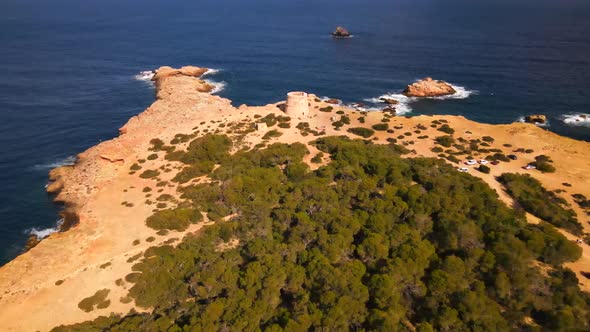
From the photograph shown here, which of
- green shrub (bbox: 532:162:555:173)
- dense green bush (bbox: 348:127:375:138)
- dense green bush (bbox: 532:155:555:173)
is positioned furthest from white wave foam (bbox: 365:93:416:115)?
green shrub (bbox: 532:162:555:173)

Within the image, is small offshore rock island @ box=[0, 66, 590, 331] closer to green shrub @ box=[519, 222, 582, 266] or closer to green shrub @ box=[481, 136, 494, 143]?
green shrub @ box=[519, 222, 582, 266]

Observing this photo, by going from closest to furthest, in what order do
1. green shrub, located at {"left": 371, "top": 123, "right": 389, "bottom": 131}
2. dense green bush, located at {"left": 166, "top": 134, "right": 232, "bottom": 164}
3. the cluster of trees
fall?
the cluster of trees
dense green bush, located at {"left": 166, "top": 134, "right": 232, "bottom": 164}
green shrub, located at {"left": 371, "top": 123, "right": 389, "bottom": 131}

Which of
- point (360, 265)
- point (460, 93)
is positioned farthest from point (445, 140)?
point (460, 93)

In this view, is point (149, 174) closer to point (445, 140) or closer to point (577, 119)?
point (445, 140)

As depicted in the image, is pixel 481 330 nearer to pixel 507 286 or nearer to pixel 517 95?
pixel 507 286

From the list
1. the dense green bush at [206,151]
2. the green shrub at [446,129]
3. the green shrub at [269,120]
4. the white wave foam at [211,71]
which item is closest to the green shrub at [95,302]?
the dense green bush at [206,151]

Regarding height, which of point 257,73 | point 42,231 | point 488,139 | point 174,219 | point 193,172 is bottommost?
point 42,231

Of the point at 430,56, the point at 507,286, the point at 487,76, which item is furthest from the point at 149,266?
the point at 430,56
